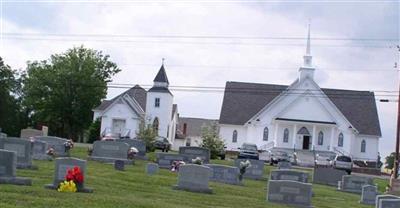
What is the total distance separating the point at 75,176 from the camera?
1698cm

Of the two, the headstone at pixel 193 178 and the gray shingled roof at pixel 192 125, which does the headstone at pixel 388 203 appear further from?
the gray shingled roof at pixel 192 125

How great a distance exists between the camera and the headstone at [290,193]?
21312 millimetres

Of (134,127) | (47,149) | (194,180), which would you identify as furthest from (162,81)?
(194,180)

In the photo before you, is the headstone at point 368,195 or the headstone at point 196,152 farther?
the headstone at point 196,152

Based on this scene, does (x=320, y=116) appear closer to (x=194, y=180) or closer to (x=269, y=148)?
(x=269, y=148)

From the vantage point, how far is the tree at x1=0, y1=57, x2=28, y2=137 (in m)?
71.7

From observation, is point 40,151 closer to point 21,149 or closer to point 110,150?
point 110,150

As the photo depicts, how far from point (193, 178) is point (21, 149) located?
584 cm

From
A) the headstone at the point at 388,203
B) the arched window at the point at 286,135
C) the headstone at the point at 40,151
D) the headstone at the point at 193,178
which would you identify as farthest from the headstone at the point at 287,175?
the arched window at the point at 286,135

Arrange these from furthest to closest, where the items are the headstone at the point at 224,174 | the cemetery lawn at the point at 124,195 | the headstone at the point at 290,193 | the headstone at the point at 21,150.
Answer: the headstone at the point at 224,174 < the headstone at the point at 21,150 < the headstone at the point at 290,193 < the cemetery lawn at the point at 124,195

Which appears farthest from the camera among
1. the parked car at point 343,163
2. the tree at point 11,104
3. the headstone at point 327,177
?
the tree at point 11,104

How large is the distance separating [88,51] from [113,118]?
40.2 feet

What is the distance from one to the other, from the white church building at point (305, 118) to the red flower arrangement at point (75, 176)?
190 ft

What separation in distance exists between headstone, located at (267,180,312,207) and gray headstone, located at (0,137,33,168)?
751cm
